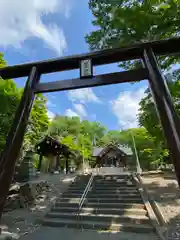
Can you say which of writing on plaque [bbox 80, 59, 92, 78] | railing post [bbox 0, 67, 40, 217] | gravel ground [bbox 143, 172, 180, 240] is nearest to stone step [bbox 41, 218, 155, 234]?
gravel ground [bbox 143, 172, 180, 240]

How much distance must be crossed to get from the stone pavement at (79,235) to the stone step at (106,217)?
92 centimetres

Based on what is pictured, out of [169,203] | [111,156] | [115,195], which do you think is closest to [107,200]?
[115,195]

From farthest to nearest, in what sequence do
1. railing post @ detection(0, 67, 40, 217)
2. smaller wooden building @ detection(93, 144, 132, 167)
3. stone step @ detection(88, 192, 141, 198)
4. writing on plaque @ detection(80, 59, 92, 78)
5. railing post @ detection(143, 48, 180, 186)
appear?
smaller wooden building @ detection(93, 144, 132, 167), stone step @ detection(88, 192, 141, 198), writing on plaque @ detection(80, 59, 92, 78), railing post @ detection(0, 67, 40, 217), railing post @ detection(143, 48, 180, 186)

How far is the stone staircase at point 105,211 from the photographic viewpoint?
7277 millimetres

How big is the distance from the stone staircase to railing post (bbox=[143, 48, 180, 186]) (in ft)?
17.7

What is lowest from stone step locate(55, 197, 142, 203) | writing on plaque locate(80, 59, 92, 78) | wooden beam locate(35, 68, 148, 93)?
stone step locate(55, 197, 142, 203)

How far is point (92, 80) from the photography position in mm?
3975

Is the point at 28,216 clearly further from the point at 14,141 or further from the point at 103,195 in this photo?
the point at 14,141

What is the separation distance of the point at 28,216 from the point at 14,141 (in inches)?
254

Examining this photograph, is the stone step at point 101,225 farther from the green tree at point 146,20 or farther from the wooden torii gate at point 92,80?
the green tree at point 146,20

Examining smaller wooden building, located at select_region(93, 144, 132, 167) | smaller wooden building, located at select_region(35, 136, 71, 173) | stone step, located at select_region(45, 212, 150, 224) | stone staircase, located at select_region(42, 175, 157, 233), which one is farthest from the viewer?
smaller wooden building, located at select_region(93, 144, 132, 167)

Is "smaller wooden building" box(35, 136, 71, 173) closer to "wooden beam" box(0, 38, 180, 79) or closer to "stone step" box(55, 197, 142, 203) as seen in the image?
"stone step" box(55, 197, 142, 203)

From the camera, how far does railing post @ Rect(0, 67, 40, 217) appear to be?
280cm

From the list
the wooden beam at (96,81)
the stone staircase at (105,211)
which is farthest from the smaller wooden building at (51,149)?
the wooden beam at (96,81)
